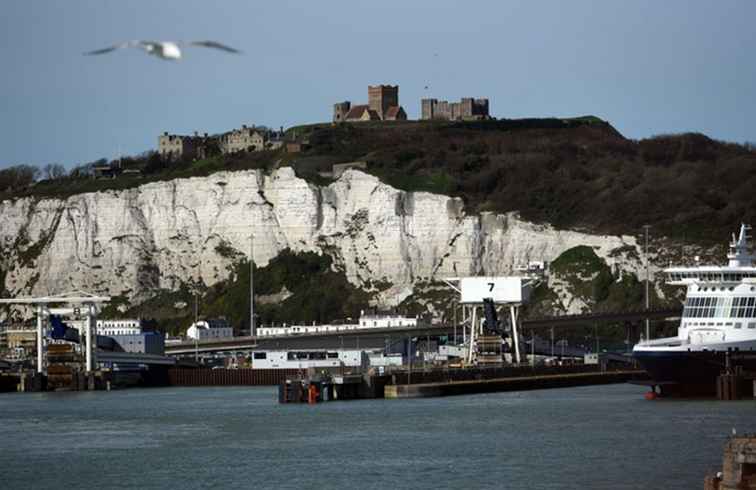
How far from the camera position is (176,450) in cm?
6203

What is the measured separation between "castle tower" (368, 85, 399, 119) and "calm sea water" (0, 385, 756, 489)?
10552cm

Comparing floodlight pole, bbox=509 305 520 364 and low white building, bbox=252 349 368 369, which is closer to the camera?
floodlight pole, bbox=509 305 520 364

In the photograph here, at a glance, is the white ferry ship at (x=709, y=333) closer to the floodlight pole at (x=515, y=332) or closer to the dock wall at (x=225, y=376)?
the floodlight pole at (x=515, y=332)

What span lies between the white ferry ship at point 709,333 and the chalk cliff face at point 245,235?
6034cm

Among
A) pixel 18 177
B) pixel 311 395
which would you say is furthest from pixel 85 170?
pixel 311 395

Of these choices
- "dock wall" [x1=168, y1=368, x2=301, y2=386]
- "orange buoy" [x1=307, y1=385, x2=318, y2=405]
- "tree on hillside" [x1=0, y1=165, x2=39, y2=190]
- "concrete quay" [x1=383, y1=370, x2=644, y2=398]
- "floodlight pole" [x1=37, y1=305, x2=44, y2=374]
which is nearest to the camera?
"orange buoy" [x1=307, y1=385, x2=318, y2=405]

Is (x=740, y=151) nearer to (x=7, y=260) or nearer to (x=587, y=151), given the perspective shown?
(x=587, y=151)

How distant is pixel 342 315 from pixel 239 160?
24.7 meters

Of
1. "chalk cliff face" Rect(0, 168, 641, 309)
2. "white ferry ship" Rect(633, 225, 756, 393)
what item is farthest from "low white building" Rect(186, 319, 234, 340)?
"white ferry ship" Rect(633, 225, 756, 393)

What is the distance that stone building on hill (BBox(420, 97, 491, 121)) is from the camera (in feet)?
638

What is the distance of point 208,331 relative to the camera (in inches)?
5541

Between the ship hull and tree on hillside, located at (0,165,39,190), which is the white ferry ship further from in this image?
tree on hillside, located at (0,165,39,190)

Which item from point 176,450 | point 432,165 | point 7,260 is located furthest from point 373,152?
point 176,450

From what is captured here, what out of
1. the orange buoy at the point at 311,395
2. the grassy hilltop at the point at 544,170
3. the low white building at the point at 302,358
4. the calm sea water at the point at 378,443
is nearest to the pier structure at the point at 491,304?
the low white building at the point at 302,358
